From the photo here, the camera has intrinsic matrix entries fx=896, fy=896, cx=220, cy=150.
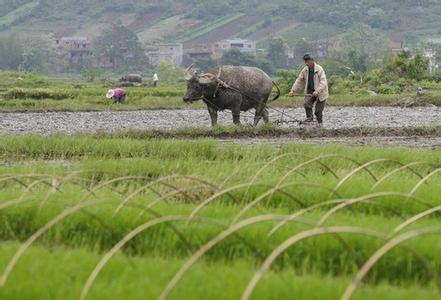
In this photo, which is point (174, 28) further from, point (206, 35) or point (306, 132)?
point (306, 132)

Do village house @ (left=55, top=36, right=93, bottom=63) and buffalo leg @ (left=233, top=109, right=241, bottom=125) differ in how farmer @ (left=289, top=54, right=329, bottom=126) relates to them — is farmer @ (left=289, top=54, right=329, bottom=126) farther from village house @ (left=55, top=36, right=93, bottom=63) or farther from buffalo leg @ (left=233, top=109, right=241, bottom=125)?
village house @ (left=55, top=36, right=93, bottom=63)

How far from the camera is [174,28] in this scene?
90812mm

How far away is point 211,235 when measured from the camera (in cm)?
564

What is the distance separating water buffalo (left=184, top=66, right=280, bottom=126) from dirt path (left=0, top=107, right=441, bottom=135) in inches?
67.7

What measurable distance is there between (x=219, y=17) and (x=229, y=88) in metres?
80.6

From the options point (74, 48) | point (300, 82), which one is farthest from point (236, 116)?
point (74, 48)

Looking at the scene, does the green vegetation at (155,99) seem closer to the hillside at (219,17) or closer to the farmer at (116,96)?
the farmer at (116,96)

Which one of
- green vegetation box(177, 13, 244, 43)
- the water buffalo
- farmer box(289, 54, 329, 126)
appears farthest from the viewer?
green vegetation box(177, 13, 244, 43)

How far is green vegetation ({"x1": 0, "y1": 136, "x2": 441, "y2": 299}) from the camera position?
177 inches

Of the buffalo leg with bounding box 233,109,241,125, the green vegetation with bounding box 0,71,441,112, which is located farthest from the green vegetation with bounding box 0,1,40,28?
the buffalo leg with bounding box 233,109,241,125

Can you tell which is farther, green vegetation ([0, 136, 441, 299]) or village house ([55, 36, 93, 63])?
village house ([55, 36, 93, 63])

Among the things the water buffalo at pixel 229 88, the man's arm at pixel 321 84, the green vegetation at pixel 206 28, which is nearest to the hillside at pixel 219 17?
the green vegetation at pixel 206 28

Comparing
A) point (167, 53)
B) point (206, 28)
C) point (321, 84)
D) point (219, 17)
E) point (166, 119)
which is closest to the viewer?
point (321, 84)

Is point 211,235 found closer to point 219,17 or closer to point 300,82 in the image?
point 300,82
